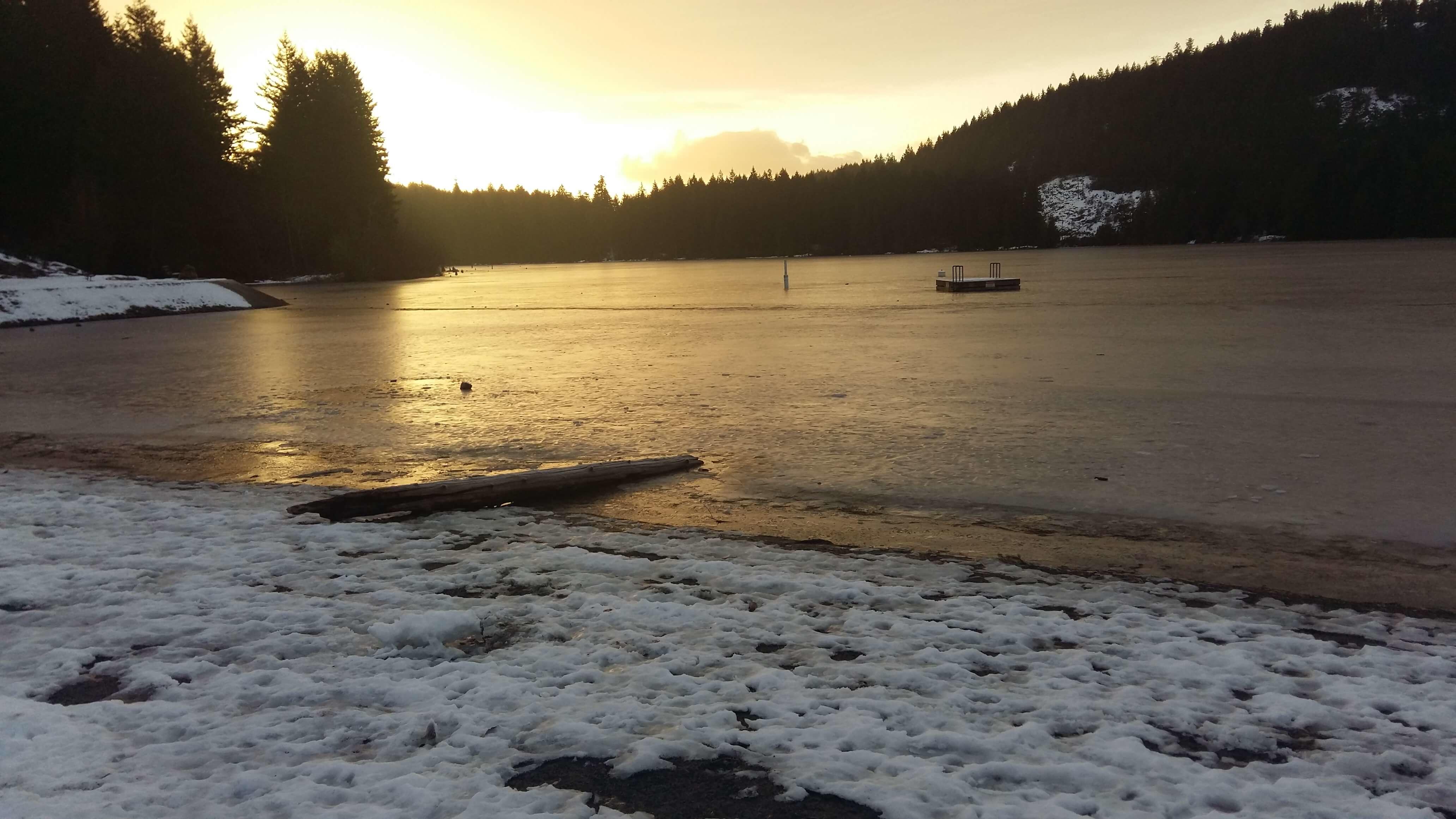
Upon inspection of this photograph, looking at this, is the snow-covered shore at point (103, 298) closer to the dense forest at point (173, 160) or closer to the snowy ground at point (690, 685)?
the dense forest at point (173, 160)

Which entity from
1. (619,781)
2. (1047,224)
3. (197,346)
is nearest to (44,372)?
(197,346)

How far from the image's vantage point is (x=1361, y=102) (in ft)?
608

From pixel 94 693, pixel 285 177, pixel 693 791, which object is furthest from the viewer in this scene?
pixel 285 177

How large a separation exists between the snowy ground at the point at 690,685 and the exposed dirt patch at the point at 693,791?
52mm

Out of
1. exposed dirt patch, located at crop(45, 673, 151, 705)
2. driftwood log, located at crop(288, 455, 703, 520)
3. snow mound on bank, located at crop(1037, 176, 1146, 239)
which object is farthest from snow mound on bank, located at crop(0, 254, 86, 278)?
snow mound on bank, located at crop(1037, 176, 1146, 239)

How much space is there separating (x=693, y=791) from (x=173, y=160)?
6617cm

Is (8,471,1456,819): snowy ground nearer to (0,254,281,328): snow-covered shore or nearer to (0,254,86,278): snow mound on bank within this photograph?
(0,254,281,328): snow-covered shore

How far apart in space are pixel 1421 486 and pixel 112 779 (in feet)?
29.9

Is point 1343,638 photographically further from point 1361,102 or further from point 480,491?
point 1361,102

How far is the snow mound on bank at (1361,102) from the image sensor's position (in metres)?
179

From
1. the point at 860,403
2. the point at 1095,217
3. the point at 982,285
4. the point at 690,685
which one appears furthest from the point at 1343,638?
the point at 1095,217

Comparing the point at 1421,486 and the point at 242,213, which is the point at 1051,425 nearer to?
the point at 1421,486

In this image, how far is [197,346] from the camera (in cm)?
2200

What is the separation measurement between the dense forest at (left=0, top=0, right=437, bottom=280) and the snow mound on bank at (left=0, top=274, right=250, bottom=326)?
39.4 ft
